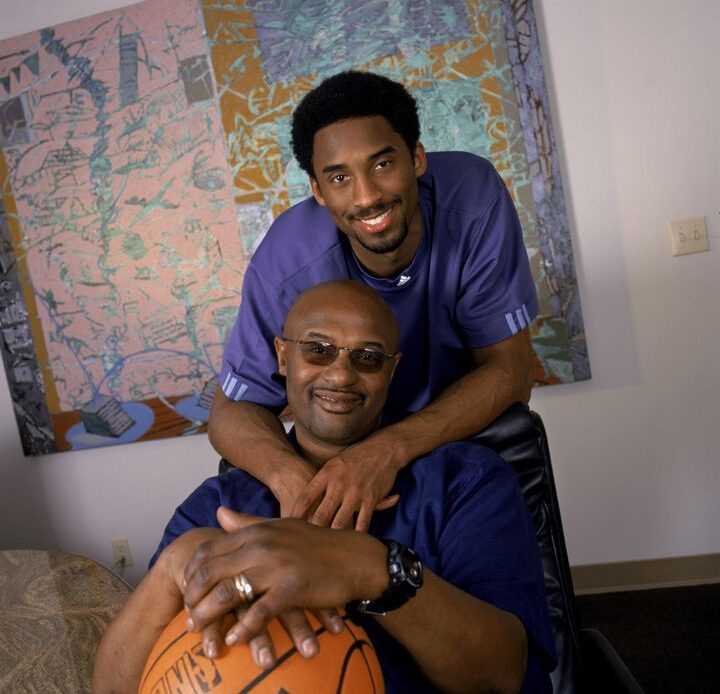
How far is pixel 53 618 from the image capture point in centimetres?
170

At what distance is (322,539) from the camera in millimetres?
976

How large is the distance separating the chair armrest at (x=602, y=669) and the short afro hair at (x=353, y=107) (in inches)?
39.7

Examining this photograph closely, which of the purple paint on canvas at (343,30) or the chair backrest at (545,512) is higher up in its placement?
the purple paint on canvas at (343,30)

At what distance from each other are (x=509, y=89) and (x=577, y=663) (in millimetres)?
1938

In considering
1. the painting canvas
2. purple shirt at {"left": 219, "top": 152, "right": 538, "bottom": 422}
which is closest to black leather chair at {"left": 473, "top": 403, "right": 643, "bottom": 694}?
purple shirt at {"left": 219, "top": 152, "right": 538, "bottom": 422}

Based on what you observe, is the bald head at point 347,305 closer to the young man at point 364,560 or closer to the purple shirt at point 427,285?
the young man at point 364,560

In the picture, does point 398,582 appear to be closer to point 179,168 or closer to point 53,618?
point 53,618

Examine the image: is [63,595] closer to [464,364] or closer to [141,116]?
[464,364]

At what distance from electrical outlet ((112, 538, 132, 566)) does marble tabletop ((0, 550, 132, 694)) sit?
46.7 inches

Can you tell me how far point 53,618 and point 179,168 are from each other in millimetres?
1769

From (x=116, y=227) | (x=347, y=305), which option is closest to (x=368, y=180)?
(x=347, y=305)

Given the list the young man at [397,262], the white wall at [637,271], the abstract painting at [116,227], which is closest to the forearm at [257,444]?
the young man at [397,262]

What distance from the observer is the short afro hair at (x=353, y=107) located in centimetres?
173

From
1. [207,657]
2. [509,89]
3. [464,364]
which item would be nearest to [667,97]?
[509,89]
